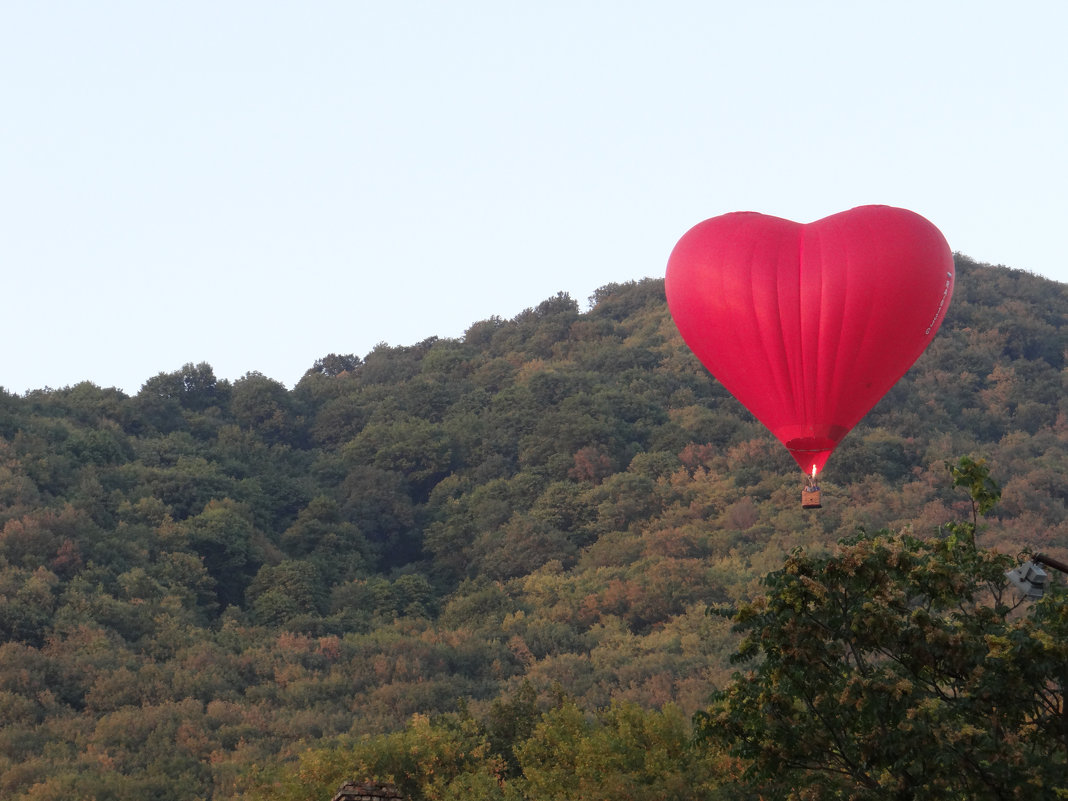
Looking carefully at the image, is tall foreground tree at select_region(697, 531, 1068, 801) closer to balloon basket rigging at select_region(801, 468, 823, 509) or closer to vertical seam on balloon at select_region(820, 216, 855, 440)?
balloon basket rigging at select_region(801, 468, 823, 509)

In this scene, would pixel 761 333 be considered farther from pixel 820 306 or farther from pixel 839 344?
pixel 839 344

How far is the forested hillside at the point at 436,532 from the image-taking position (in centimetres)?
3669

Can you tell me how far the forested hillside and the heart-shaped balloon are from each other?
699cm

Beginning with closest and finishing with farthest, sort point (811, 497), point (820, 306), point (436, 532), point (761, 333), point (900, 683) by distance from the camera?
point (900, 683)
point (811, 497)
point (820, 306)
point (761, 333)
point (436, 532)

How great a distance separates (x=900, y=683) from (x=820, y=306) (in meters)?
6.81

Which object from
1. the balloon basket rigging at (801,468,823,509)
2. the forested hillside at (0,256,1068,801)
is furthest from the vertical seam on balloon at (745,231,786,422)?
the forested hillside at (0,256,1068,801)

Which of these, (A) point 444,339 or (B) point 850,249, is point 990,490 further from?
(A) point 444,339

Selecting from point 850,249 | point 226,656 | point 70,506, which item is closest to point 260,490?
point 70,506

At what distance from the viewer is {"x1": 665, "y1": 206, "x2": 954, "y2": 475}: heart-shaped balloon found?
18.0m

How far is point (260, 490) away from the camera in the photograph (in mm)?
63375

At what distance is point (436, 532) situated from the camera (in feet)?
204

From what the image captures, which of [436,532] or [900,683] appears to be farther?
[436,532]

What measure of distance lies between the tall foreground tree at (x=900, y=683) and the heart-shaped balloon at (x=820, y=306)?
4121mm

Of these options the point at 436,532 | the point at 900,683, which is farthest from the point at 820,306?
the point at 436,532
